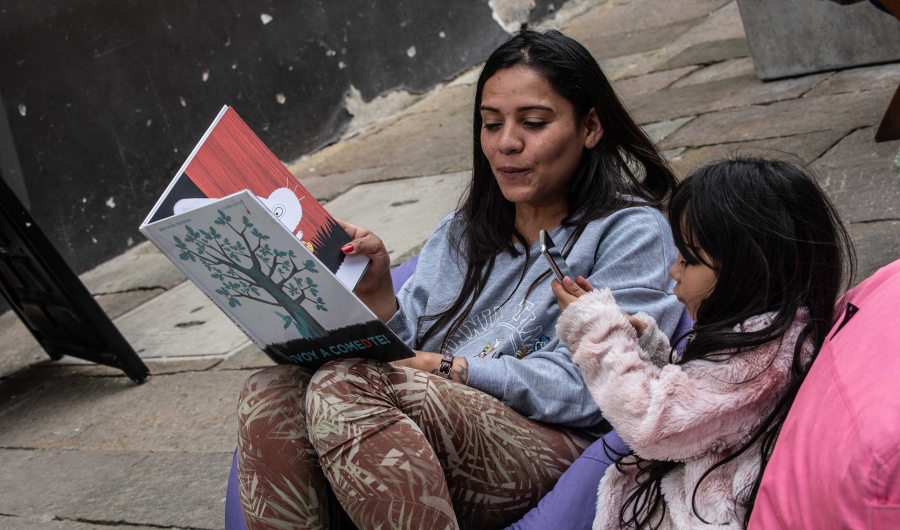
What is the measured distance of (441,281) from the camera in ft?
7.06

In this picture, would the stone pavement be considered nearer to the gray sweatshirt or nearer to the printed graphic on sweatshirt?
the gray sweatshirt

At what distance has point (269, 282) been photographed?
5.11ft

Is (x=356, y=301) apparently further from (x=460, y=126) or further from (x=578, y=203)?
(x=460, y=126)

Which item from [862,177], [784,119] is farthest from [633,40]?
[862,177]

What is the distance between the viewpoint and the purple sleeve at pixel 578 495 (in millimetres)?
1599

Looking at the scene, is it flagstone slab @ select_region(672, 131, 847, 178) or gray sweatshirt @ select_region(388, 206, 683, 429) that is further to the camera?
flagstone slab @ select_region(672, 131, 847, 178)

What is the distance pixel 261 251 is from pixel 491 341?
601mm

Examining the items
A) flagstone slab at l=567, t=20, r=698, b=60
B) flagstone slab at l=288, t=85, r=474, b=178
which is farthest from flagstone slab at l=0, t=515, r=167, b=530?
flagstone slab at l=567, t=20, r=698, b=60

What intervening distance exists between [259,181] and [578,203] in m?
0.69

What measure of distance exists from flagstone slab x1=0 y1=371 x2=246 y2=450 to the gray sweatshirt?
1300 mm

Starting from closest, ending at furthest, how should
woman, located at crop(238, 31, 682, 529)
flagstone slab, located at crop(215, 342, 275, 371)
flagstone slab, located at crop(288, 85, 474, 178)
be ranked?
woman, located at crop(238, 31, 682, 529)
flagstone slab, located at crop(215, 342, 275, 371)
flagstone slab, located at crop(288, 85, 474, 178)

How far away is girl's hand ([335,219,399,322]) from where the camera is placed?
76.9 inches

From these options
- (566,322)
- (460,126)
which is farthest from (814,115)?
(566,322)

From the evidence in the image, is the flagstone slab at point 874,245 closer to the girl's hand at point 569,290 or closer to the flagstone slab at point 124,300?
the girl's hand at point 569,290
